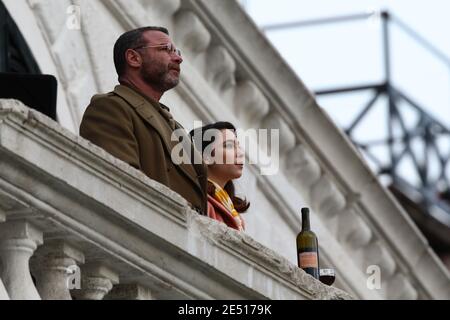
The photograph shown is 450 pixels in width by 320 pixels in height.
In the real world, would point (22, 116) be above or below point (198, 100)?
below

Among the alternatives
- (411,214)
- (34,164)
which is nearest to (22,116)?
(34,164)

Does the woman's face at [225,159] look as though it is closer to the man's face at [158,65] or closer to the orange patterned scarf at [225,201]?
the orange patterned scarf at [225,201]

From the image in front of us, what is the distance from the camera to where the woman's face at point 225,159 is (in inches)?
511

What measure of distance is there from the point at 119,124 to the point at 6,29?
13.0ft

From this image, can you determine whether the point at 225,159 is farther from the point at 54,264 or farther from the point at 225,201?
the point at 54,264

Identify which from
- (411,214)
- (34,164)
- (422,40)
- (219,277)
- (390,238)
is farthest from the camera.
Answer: (422,40)

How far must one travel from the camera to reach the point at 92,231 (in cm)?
1014

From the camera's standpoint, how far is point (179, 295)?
10.5m

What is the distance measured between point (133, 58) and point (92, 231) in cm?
238
